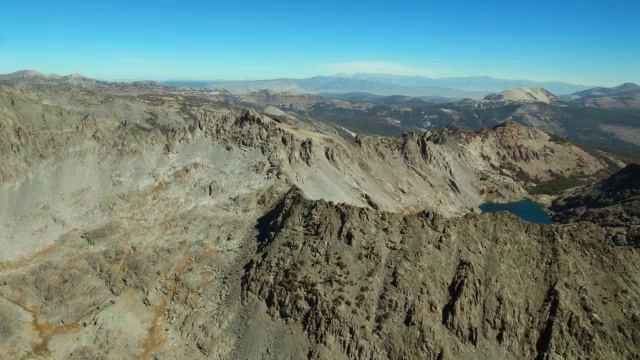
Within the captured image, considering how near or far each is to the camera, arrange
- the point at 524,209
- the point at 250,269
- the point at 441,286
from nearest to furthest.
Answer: the point at 441,286 → the point at 250,269 → the point at 524,209

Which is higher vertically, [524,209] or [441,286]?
[441,286]

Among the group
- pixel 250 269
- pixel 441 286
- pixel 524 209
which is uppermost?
pixel 441 286

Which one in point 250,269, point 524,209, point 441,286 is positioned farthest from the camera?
point 524,209

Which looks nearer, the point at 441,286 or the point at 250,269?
the point at 441,286

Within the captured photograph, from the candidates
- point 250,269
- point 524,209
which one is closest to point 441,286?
point 250,269

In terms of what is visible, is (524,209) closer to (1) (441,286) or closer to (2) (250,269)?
(1) (441,286)

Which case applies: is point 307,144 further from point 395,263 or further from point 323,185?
point 395,263

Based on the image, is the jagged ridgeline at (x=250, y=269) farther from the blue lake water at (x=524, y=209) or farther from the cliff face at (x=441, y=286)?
the blue lake water at (x=524, y=209)
